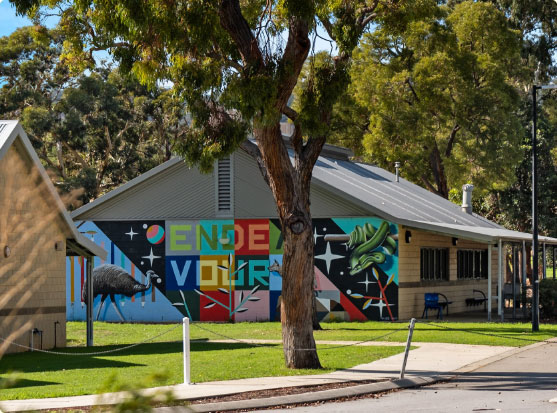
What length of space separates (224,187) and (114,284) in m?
5.37

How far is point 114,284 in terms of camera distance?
3300 centimetres

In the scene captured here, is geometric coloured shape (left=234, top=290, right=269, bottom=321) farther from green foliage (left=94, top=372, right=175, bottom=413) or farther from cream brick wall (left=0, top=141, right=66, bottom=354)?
green foliage (left=94, top=372, right=175, bottom=413)

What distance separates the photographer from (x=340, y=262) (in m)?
31.1

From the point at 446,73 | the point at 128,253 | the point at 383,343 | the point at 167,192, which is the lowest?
the point at 383,343

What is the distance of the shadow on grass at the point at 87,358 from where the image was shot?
17281 mm

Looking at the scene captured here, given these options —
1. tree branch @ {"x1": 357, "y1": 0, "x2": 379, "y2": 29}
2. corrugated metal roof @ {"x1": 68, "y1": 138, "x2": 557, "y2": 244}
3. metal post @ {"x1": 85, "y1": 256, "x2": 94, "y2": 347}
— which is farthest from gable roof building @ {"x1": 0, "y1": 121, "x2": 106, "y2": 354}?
corrugated metal roof @ {"x1": 68, "y1": 138, "x2": 557, "y2": 244}

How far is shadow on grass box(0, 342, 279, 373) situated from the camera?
17.3m

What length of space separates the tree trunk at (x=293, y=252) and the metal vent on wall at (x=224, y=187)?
15.6 m

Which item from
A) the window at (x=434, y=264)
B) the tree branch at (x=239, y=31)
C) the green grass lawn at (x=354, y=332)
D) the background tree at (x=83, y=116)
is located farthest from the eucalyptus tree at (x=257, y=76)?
the background tree at (x=83, y=116)

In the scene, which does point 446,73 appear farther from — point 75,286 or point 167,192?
point 75,286

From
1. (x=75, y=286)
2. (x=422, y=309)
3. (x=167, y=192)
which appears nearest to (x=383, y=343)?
(x=422, y=309)

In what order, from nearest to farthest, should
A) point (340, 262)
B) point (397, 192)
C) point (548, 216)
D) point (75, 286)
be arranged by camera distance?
point (340, 262) < point (75, 286) < point (397, 192) < point (548, 216)

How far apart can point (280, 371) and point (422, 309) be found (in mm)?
16974

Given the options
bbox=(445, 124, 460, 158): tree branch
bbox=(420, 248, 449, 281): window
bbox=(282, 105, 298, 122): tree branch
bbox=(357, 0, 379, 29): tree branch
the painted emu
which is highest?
bbox=(445, 124, 460, 158): tree branch
